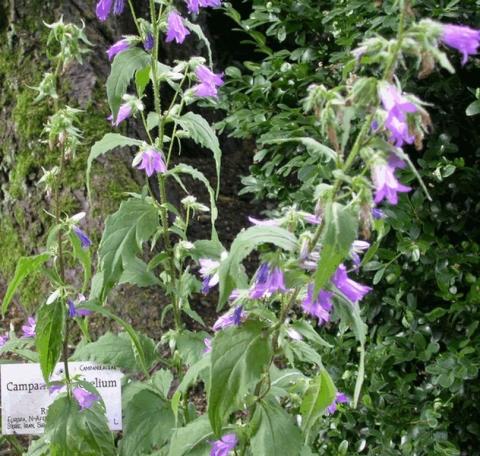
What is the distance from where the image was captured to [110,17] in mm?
3436

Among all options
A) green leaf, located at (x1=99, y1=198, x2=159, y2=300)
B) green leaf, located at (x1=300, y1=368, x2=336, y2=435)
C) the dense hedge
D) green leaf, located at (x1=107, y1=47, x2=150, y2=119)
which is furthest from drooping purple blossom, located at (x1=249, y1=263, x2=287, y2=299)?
the dense hedge

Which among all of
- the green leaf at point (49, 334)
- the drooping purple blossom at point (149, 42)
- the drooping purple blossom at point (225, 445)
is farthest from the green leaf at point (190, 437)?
the drooping purple blossom at point (149, 42)

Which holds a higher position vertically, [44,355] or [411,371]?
[44,355]

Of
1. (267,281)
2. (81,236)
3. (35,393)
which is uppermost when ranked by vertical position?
(267,281)

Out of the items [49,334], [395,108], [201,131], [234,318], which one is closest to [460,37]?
[395,108]

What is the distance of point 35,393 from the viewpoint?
77.2 inches

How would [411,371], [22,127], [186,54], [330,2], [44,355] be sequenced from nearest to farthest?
[44,355]
[411,371]
[330,2]
[22,127]
[186,54]

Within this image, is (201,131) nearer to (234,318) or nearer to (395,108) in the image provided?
(234,318)

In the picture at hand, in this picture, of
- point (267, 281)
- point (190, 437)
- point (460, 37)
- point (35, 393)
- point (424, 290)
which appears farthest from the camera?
point (424, 290)

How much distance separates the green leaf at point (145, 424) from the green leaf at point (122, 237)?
0.31 metres

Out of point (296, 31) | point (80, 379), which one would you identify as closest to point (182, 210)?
point (296, 31)

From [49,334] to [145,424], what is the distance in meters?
0.34

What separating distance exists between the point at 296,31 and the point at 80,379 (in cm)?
149

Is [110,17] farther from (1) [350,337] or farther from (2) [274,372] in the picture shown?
(2) [274,372]
